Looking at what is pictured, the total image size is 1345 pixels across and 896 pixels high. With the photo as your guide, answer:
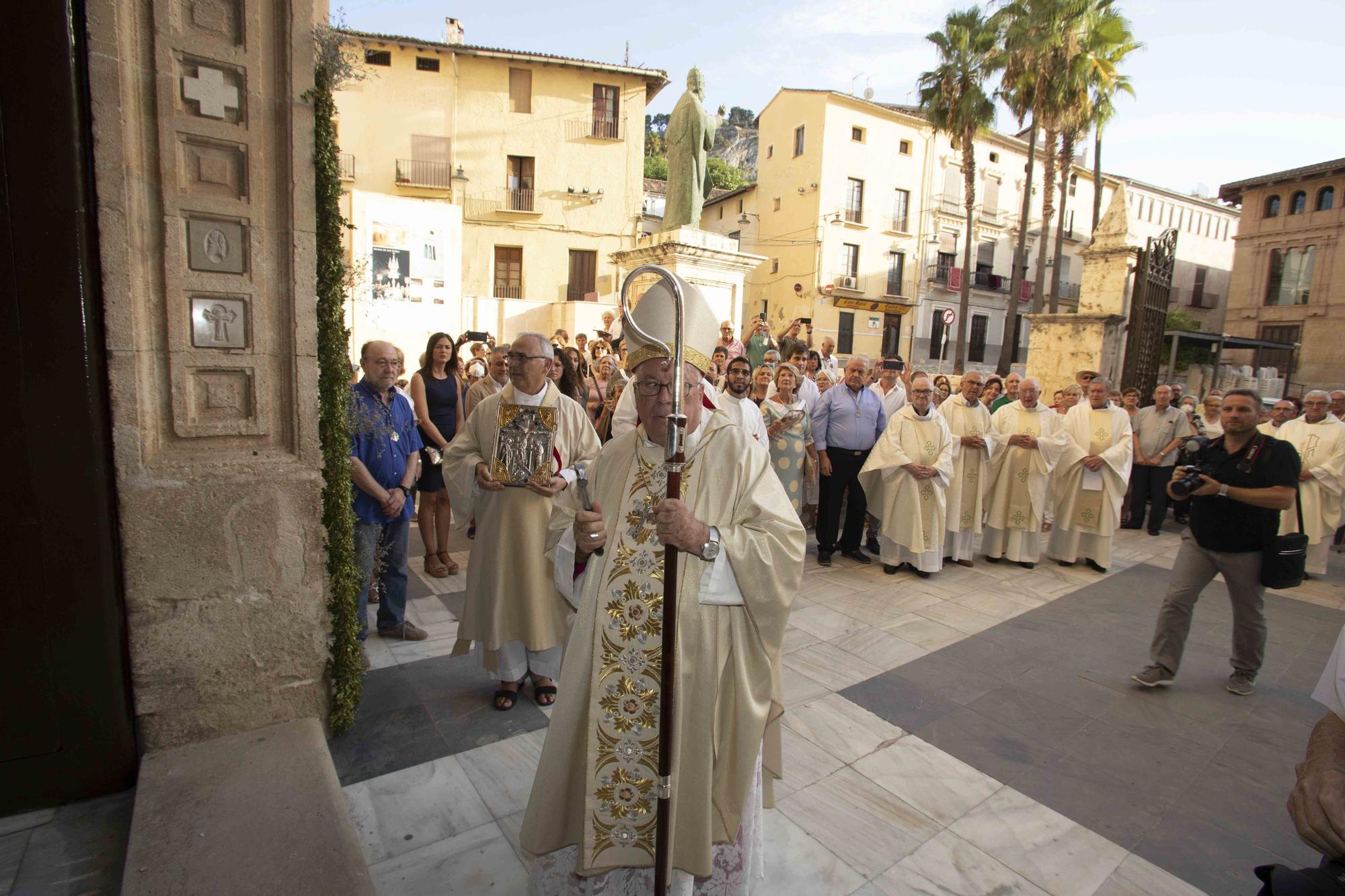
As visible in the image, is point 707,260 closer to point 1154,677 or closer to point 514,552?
point 514,552

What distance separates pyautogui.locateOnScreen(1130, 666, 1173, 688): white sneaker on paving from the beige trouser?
3 cm

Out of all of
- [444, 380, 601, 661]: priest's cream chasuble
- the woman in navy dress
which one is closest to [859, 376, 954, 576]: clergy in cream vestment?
[444, 380, 601, 661]: priest's cream chasuble

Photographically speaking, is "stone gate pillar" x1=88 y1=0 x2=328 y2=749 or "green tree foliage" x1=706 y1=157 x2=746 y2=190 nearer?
"stone gate pillar" x1=88 y1=0 x2=328 y2=749

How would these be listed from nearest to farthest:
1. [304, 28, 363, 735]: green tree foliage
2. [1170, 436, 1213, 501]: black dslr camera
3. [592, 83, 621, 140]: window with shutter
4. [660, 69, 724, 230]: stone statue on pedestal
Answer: [304, 28, 363, 735]: green tree foliage
[1170, 436, 1213, 501]: black dslr camera
[660, 69, 724, 230]: stone statue on pedestal
[592, 83, 621, 140]: window with shutter

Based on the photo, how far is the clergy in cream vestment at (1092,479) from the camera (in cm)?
705

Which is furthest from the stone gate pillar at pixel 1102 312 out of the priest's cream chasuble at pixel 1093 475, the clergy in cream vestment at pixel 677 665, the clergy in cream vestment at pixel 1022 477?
the clergy in cream vestment at pixel 677 665

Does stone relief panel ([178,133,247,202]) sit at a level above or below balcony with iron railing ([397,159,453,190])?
below

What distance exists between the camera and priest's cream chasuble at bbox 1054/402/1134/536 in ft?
23.1

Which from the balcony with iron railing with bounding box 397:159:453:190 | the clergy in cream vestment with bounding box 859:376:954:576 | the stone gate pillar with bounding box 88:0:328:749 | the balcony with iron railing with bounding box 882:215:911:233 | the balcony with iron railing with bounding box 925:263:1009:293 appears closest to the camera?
the stone gate pillar with bounding box 88:0:328:749

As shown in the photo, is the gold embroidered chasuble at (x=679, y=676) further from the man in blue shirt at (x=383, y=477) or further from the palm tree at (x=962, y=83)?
the palm tree at (x=962, y=83)

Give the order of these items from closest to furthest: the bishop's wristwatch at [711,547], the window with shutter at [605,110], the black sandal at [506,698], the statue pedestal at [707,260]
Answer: the bishop's wristwatch at [711,547] → the black sandal at [506,698] → the statue pedestal at [707,260] → the window with shutter at [605,110]

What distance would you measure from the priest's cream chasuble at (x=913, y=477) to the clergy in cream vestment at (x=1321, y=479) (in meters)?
4.28

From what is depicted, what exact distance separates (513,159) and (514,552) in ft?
72.1

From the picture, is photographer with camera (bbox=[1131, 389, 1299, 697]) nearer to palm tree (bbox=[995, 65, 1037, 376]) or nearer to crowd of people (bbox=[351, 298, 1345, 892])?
crowd of people (bbox=[351, 298, 1345, 892])
